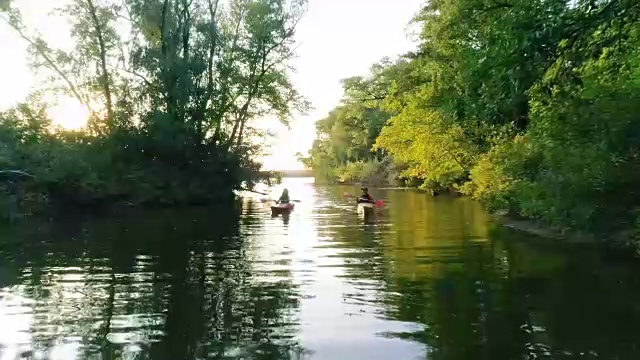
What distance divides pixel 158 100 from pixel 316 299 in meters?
30.4

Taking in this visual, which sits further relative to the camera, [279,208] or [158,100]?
[158,100]

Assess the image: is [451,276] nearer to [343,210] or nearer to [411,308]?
[411,308]

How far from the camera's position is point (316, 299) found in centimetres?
1128

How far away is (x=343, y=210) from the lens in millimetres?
34625

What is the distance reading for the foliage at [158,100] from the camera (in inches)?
1310

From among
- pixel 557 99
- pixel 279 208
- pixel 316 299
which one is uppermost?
pixel 557 99

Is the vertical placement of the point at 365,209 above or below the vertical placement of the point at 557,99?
below

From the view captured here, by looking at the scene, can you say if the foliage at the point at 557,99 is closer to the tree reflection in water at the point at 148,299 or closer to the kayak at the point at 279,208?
the tree reflection in water at the point at 148,299

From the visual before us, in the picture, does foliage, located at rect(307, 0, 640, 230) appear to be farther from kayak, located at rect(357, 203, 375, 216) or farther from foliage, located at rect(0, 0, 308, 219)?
foliage, located at rect(0, 0, 308, 219)

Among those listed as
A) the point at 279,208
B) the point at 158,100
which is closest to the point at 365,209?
the point at 279,208

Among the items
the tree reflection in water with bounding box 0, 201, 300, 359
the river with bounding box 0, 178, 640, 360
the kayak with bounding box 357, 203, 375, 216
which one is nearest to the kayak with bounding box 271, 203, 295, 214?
the kayak with bounding box 357, 203, 375, 216

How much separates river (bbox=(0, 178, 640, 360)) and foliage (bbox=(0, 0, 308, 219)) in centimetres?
1267

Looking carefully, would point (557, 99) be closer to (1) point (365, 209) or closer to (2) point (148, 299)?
(2) point (148, 299)

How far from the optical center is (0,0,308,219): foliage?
3328 centimetres
